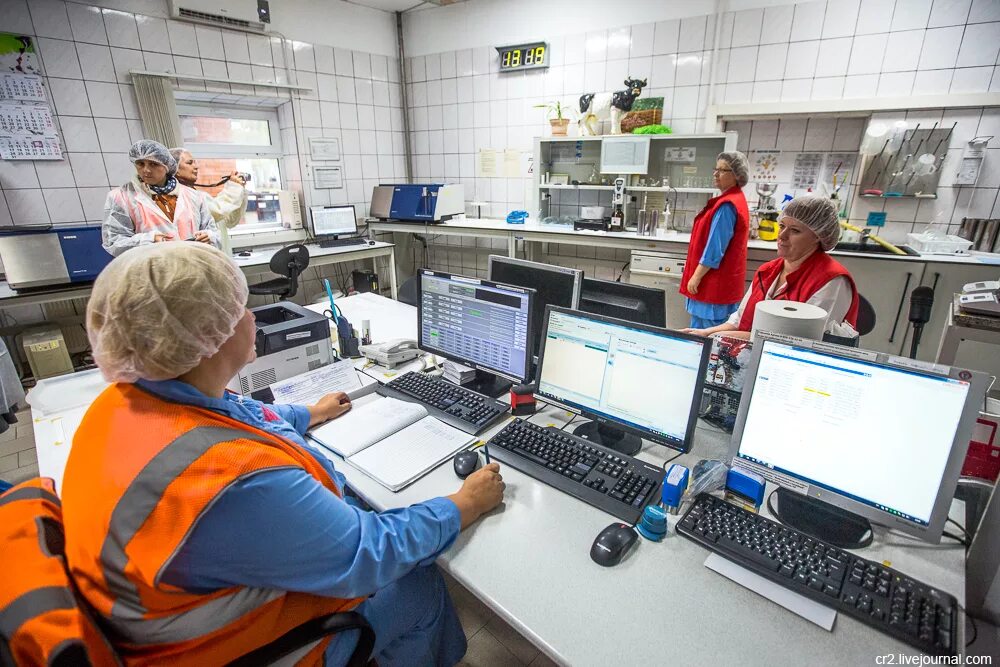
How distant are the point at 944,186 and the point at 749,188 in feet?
3.96

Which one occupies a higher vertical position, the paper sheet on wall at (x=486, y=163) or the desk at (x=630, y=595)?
the paper sheet on wall at (x=486, y=163)

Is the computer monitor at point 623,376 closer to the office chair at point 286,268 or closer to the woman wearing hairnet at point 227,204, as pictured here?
the office chair at point 286,268

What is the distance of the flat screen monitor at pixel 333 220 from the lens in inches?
183

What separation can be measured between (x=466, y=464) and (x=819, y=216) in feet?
6.07

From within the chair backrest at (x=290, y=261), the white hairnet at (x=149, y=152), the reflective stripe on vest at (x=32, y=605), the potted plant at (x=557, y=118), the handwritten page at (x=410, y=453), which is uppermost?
the potted plant at (x=557, y=118)

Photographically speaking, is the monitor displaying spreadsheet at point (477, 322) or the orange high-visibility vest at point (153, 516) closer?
the orange high-visibility vest at point (153, 516)

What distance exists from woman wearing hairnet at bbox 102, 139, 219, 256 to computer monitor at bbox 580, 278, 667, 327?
101 inches

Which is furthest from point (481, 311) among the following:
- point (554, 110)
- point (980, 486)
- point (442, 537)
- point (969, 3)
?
point (969, 3)

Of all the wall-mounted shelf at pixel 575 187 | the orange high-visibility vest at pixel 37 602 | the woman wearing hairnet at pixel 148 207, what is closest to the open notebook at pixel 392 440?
the orange high-visibility vest at pixel 37 602

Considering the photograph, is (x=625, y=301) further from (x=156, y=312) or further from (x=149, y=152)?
(x=149, y=152)

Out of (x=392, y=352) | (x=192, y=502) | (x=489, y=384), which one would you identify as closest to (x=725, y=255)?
(x=489, y=384)

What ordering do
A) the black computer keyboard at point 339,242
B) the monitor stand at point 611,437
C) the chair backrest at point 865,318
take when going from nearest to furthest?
the monitor stand at point 611,437, the chair backrest at point 865,318, the black computer keyboard at point 339,242

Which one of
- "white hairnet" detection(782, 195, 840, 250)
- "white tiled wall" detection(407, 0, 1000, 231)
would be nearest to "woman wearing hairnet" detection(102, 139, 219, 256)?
"white tiled wall" detection(407, 0, 1000, 231)

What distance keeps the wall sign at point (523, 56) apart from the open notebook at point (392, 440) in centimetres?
409
